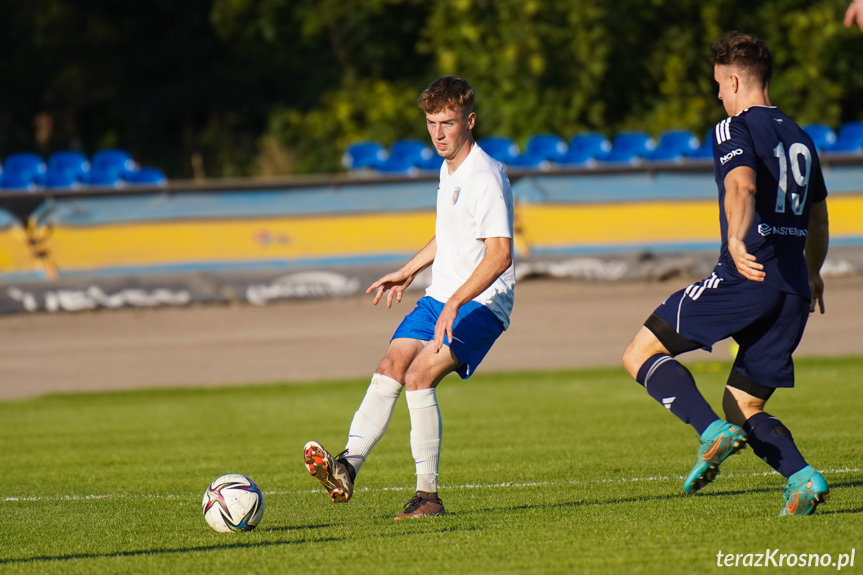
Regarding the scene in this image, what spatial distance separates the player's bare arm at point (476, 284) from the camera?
5.43 meters

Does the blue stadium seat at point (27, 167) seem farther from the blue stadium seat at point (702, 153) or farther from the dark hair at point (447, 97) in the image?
the dark hair at point (447, 97)

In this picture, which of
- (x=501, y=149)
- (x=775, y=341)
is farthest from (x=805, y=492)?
(x=501, y=149)

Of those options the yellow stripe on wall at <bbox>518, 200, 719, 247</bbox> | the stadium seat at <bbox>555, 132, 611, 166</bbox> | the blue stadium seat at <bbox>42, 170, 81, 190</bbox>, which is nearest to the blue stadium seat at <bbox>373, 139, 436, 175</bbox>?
the stadium seat at <bbox>555, 132, 611, 166</bbox>

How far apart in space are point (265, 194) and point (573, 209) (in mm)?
4691

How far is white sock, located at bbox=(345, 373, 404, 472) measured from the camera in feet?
19.2

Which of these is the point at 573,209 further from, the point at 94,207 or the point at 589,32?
the point at 589,32

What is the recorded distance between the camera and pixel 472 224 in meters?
5.70

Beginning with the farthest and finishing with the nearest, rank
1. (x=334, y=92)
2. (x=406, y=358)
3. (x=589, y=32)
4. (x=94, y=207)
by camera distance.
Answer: (x=334, y=92), (x=589, y=32), (x=94, y=207), (x=406, y=358)

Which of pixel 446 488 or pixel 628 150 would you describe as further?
pixel 628 150

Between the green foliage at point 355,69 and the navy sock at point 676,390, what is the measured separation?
22445 millimetres

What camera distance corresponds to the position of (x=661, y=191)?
1745 centimetres

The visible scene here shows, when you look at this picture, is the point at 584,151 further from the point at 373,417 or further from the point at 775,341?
the point at 775,341

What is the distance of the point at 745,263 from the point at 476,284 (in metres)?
1.27

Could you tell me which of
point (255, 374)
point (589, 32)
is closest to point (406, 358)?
point (255, 374)
